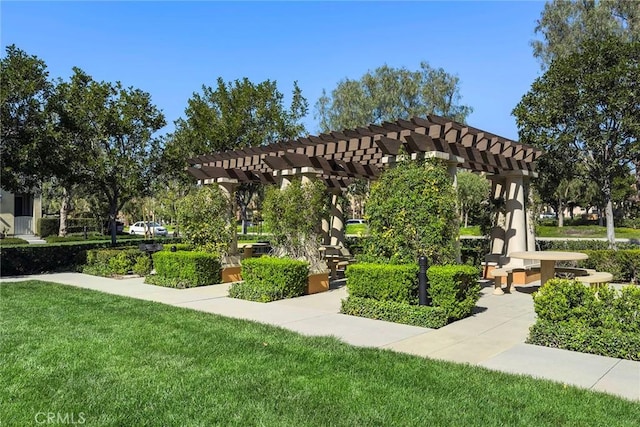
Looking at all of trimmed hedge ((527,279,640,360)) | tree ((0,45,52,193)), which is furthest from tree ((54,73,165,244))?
trimmed hedge ((527,279,640,360))

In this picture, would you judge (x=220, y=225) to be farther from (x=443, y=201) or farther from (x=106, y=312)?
(x=443, y=201)

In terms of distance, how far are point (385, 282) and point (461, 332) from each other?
1.63 meters

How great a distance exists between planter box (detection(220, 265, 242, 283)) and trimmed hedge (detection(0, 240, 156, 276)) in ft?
18.9

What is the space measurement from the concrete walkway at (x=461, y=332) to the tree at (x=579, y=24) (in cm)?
1907

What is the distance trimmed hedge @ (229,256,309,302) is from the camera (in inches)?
368

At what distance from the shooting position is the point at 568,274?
1112cm

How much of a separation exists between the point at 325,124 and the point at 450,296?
26157 millimetres

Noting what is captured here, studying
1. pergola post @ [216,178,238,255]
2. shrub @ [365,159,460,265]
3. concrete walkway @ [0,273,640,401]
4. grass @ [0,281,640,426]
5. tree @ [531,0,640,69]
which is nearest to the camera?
grass @ [0,281,640,426]

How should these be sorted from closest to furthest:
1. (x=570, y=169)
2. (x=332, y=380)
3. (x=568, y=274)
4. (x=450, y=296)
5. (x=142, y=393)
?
(x=142, y=393)
(x=332, y=380)
(x=450, y=296)
(x=568, y=274)
(x=570, y=169)

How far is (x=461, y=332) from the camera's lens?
6512mm

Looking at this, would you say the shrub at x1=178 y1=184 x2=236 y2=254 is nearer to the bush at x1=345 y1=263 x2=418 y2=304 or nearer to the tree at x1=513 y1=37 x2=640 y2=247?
the bush at x1=345 y1=263 x2=418 y2=304

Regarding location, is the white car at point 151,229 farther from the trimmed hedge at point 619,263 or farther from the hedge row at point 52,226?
the trimmed hedge at point 619,263

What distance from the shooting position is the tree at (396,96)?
2988cm

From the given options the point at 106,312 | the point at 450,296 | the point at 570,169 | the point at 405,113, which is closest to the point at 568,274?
the point at 450,296
